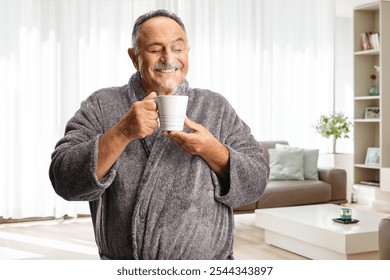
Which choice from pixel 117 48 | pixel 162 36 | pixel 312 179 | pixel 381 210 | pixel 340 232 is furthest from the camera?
pixel 381 210

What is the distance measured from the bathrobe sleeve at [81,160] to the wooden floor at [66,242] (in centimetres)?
221

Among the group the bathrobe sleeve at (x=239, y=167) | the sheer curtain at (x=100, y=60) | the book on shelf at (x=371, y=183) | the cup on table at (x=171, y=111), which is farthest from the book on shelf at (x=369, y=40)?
the cup on table at (x=171, y=111)

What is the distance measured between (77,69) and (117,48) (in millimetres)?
403

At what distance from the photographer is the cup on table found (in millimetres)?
854

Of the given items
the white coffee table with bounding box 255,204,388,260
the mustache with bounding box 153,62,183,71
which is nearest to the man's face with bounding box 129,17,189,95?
the mustache with bounding box 153,62,183,71

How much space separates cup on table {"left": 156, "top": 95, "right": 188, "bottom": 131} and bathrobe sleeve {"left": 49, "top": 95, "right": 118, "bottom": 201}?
0.45ft

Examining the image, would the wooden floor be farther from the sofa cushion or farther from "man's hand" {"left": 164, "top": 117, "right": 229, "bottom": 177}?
"man's hand" {"left": 164, "top": 117, "right": 229, "bottom": 177}

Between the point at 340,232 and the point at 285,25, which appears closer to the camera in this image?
the point at 340,232

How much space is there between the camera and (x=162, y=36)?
96cm

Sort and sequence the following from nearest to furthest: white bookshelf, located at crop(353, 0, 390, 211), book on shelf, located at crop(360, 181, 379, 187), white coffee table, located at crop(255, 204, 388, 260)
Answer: white coffee table, located at crop(255, 204, 388, 260) → white bookshelf, located at crop(353, 0, 390, 211) → book on shelf, located at crop(360, 181, 379, 187)

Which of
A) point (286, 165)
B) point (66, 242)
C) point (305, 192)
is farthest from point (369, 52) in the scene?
point (66, 242)

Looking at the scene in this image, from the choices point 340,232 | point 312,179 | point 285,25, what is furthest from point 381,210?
point 340,232

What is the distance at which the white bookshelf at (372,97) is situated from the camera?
4.97 metres

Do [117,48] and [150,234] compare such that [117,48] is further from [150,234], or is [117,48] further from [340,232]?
[150,234]
